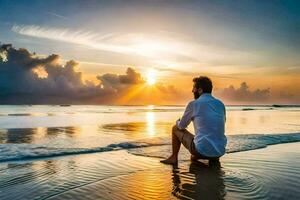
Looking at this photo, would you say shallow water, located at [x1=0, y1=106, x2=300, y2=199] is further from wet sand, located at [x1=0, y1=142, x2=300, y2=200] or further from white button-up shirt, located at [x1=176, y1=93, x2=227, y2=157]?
white button-up shirt, located at [x1=176, y1=93, x2=227, y2=157]

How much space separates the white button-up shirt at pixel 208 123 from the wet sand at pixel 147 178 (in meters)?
0.50

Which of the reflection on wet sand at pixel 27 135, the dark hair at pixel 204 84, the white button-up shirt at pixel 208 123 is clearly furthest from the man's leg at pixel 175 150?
the reflection on wet sand at pixel 27 135

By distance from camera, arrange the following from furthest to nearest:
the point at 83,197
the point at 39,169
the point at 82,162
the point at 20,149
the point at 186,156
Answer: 1. the point at 20,149
2. the point at 186,156
3. the point at 82,162
4. the point at 39,169
5. the point at 83,197

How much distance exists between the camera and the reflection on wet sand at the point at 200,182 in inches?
201

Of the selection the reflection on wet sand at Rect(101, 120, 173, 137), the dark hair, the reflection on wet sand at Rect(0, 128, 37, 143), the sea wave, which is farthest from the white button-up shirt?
the reflection on wet sand at Rect(101, 120, 173, 137)

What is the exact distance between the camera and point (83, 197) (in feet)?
16.3

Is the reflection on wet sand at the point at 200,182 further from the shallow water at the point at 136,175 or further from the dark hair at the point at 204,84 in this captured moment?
the dark hair at the point at 204,84

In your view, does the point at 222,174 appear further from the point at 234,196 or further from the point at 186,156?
the point at 186,156

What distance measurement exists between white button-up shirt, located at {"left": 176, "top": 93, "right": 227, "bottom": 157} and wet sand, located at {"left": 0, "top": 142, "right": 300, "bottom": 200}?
498 millimetres

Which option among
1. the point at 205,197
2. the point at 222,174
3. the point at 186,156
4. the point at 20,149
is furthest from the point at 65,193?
the point at 20,149

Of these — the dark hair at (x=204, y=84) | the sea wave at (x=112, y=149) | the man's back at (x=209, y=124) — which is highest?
the dark hair at (x=204, y=84)

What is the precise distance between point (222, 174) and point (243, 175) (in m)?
0.42

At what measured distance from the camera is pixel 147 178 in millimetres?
6250

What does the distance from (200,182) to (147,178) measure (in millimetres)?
1033
